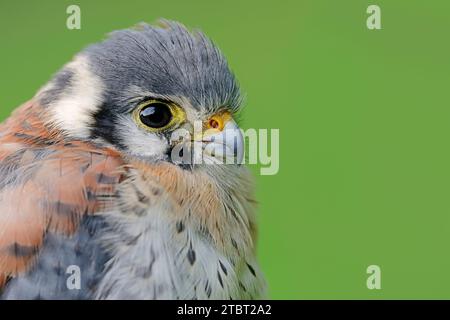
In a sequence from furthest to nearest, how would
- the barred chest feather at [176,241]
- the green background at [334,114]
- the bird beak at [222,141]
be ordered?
the green background at [334,114], the bird beak at [222,141], the barred chest feather at [176,241]

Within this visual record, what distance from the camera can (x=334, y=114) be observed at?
6.43m

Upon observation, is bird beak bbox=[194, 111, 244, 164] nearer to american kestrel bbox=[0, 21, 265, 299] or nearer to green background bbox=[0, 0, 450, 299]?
american kestrel bbox=[0, 21, 265, 299]

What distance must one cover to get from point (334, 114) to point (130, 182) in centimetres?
307

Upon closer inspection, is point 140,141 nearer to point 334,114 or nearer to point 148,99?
point 148,99

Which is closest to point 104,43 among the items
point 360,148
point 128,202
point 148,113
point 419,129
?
point 148,113

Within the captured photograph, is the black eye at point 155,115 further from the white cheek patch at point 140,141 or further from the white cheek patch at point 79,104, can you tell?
the white cheek patch at point 79,104

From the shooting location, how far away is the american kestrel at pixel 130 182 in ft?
11.3

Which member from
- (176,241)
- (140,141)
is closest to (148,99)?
(140,141)

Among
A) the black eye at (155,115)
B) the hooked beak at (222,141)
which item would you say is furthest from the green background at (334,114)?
the black eye at (155,115)

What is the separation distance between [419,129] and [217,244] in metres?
3.17

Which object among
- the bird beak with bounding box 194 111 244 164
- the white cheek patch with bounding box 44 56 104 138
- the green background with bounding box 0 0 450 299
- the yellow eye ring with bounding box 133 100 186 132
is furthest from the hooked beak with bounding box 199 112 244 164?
the green background with bounding box 0 0 450 299

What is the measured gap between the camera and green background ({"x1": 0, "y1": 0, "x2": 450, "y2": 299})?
5.71 m

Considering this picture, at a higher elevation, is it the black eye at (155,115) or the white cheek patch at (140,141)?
the black eye at (155,115)

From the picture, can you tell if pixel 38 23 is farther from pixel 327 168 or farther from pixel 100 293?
pixel 100 293
